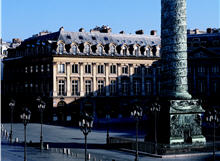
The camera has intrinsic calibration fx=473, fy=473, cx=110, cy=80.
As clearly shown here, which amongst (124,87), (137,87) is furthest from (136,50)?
(124,87)

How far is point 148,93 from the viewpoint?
82.6 meters

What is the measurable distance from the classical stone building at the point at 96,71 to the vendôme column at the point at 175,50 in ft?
114

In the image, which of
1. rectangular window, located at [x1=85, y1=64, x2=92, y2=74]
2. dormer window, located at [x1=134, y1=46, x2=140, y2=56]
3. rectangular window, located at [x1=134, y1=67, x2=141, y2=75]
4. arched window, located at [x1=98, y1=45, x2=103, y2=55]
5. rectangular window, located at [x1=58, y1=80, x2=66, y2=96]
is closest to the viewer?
rectangular window, located at [x1=58, y1=80, x2=66, y2=96]

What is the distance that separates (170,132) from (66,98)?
3640cm

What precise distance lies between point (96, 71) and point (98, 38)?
615 cm

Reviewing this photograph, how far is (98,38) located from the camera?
79.4 meters

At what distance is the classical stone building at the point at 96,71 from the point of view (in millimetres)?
73250

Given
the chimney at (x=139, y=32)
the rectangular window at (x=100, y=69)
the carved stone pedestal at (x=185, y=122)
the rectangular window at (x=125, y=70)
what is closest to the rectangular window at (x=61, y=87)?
the rectangular window at (x=100, y=69)

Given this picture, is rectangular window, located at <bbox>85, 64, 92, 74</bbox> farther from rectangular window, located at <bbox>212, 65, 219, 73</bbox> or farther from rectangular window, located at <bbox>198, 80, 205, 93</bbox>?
rectangular window, located at <bbox>212, 65, 219, 73</bbox>

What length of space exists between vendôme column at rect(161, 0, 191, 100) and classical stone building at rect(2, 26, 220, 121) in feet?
114

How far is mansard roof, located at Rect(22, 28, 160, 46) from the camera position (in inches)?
2990

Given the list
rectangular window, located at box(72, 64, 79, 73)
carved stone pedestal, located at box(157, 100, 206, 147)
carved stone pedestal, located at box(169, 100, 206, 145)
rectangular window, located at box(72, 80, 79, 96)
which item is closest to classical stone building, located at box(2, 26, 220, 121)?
A: rectangular window, located at box(72, 64, 79, 73)

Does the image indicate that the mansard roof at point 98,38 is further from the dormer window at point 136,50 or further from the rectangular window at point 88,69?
the rectangular window at point 88,69

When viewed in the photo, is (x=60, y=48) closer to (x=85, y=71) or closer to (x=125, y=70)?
(x=85, y=71)
